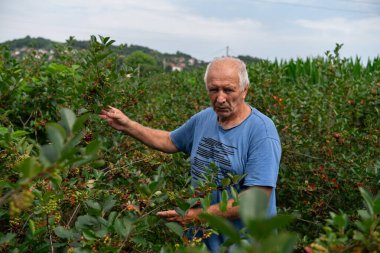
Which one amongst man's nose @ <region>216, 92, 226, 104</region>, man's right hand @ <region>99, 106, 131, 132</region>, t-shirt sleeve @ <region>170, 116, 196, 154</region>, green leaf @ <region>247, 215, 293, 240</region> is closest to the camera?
green leaf @ <region>247, 215, 293, 240</region>

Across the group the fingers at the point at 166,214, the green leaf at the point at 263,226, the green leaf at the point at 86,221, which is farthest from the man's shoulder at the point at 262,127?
the green leaf at the point at 263,226

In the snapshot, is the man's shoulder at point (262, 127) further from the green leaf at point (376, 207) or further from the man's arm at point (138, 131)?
the green leaf at point (376, 207)

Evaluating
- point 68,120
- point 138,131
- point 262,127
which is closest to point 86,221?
point 68,120

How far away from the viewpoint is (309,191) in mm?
3172

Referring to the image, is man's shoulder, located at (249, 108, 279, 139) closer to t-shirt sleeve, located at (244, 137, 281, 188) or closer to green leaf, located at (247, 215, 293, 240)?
t-shirt sleeve, located at (244, 137, 281, 188)

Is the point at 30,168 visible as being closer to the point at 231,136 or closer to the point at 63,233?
the point at 63,233

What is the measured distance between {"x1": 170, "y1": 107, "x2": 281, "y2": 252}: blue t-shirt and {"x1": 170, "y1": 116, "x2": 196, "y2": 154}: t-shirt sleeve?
133 millimetres

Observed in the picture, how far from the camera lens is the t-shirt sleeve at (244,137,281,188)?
207cm

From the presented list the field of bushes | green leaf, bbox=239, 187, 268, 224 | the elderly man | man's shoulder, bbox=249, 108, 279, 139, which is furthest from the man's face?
green leaf, bbox=239, 187, 268, 224

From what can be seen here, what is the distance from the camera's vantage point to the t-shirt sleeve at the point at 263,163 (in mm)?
2070

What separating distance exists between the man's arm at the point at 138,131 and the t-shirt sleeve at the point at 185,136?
0.04 metres

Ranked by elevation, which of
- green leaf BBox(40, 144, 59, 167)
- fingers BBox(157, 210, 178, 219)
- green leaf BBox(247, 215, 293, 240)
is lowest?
fingers BBox(157, 210, 178, 219)

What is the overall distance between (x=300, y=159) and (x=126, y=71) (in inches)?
61.3

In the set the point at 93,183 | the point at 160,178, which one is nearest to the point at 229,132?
the point at 93,183
